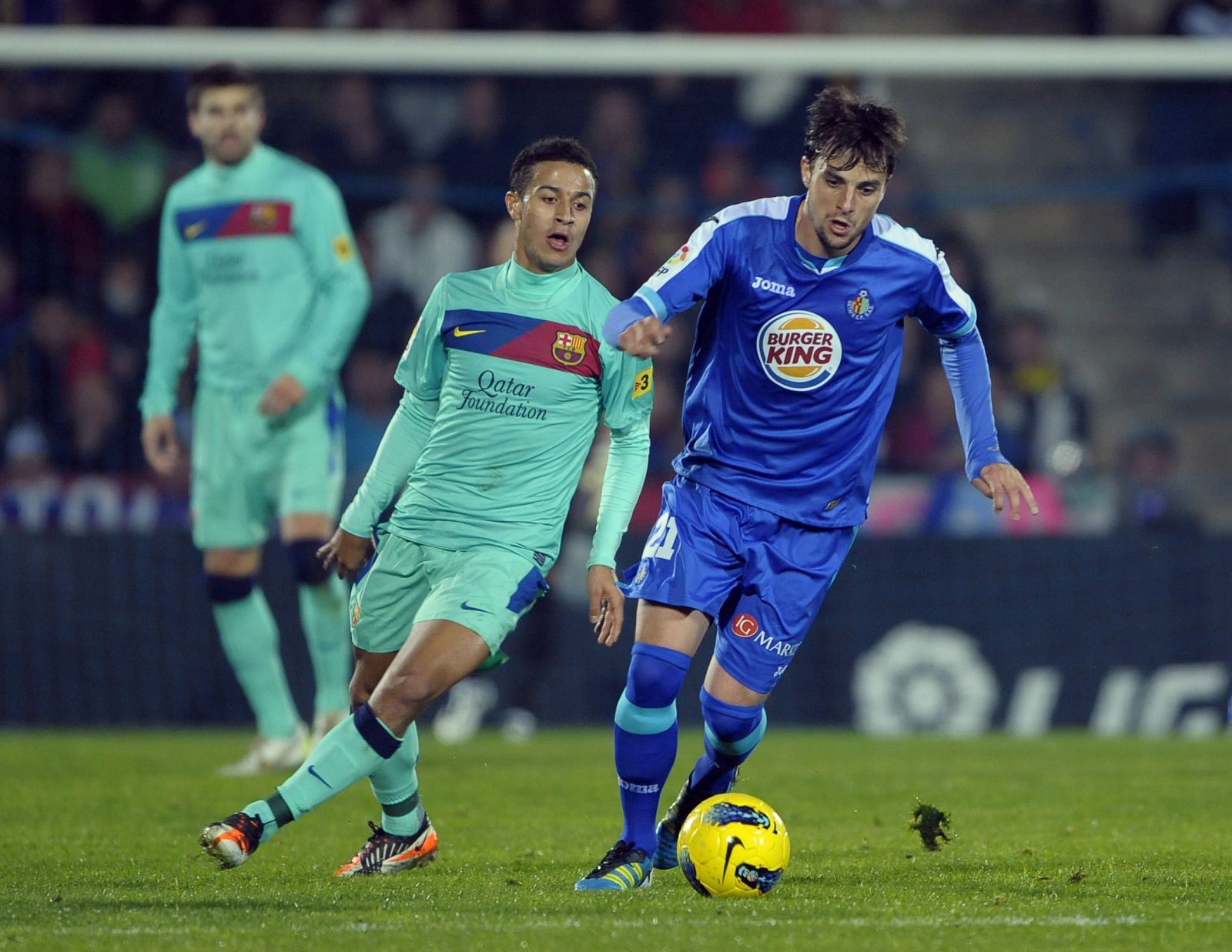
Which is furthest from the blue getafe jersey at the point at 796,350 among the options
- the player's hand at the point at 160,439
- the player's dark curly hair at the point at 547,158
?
the player's hand at the point at 160,439

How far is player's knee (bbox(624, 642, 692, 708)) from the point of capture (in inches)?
209

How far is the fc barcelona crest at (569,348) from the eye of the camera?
5438 mm

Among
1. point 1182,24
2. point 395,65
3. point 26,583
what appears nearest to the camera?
point 26,583

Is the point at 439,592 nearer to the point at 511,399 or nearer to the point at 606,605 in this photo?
the point at 606,605

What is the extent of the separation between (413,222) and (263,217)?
350cm

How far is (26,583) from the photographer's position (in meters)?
10.7

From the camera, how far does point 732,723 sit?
18.3 feet

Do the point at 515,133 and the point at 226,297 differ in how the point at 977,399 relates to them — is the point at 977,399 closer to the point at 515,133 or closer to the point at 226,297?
the point at 226,297

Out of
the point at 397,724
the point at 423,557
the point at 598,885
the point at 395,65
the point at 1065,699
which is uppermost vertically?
the point at 395,65

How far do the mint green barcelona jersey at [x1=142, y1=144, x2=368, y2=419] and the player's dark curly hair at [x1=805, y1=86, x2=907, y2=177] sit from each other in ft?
11.4

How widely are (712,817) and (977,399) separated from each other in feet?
5.25

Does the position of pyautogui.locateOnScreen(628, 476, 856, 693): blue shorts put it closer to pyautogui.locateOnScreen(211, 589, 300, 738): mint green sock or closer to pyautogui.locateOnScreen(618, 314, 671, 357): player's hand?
pyautogui.locateOnScreen(618, 314, 671, 357): player's hand

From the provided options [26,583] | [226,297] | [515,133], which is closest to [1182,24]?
[515,133]

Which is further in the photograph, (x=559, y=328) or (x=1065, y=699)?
(x=1065, y=699)
